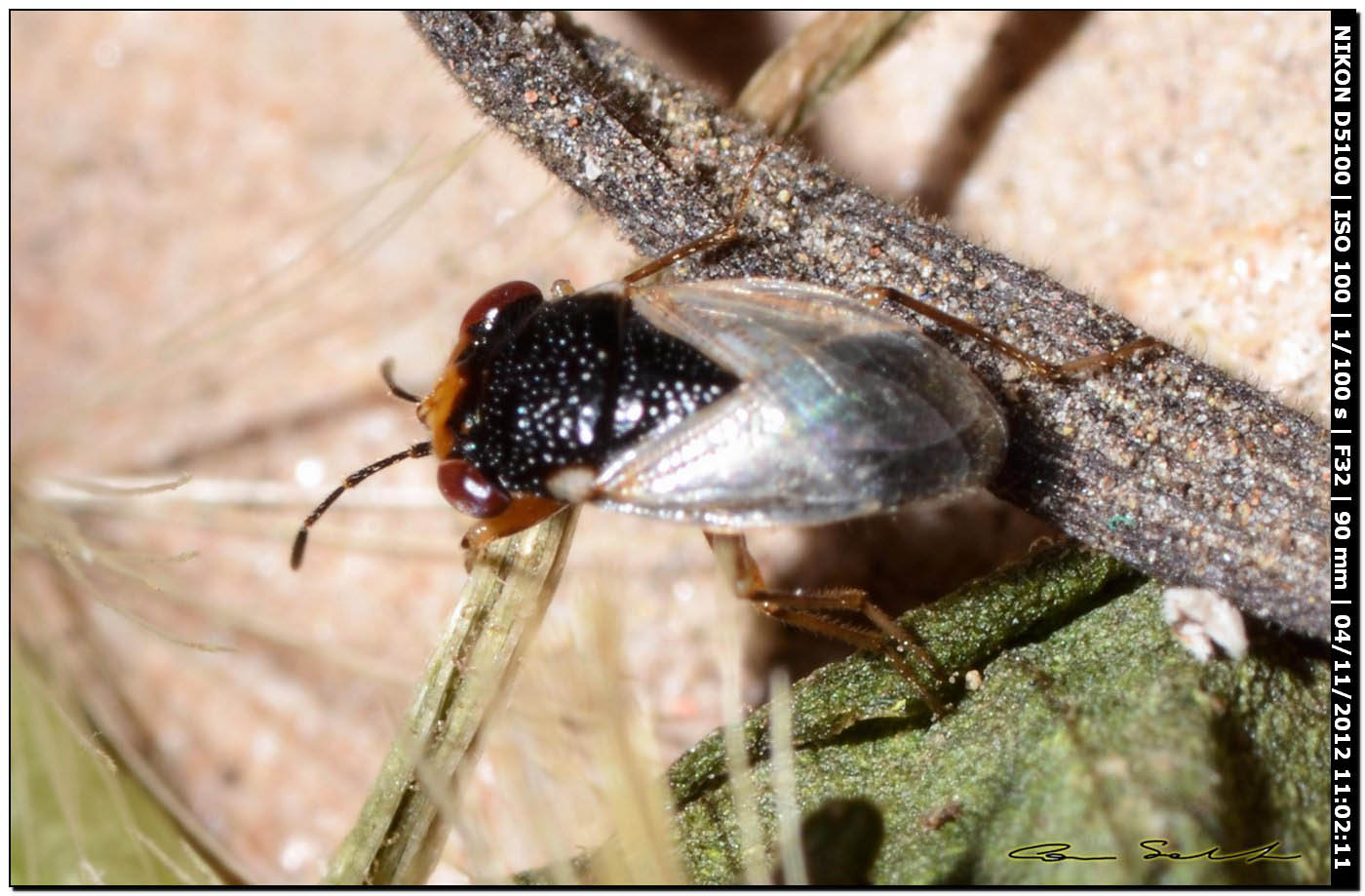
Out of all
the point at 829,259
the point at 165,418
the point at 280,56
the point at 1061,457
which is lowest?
the point at 1061,457

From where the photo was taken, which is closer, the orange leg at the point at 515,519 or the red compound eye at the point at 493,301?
the orange leg at the point at 515,519

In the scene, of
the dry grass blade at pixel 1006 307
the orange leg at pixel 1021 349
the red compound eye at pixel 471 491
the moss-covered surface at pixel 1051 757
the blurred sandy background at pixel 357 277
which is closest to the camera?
the moss-covered surface at pixel 1051 757

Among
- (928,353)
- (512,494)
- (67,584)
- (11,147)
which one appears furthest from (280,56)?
(928,353)

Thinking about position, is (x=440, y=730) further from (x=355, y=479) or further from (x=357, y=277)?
(x=357, y=277)

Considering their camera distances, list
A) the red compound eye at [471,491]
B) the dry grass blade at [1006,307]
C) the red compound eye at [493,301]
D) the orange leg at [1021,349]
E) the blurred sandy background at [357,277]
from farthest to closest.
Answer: the blurred sandy background at [357,277]
the red compound eye at [493,301]
the red compound eye at [471,491]
the orange leg at [1021,349]
the dry grass blade at [1006,307]

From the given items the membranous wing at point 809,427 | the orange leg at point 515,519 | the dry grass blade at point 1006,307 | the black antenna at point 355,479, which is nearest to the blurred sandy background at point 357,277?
the black antenna at point 355,479

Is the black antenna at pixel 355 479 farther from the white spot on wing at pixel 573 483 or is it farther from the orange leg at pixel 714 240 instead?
the orange leg at pixel 714 240

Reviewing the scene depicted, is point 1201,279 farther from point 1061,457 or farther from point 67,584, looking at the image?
point 67,584
